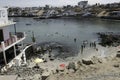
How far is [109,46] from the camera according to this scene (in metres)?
46.7

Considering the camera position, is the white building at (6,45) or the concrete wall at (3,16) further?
the concrete wall at (3,16)

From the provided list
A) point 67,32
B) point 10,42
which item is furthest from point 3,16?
point 67,32

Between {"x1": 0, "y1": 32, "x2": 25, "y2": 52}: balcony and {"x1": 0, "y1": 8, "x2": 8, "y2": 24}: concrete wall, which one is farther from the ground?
{"x1": 0, "y1": 8, "x2": 8, "y2": 24}: concrete wall

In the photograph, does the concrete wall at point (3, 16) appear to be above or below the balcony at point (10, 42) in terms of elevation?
above

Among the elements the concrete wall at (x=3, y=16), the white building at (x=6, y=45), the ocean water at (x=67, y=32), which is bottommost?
the ocean water at (x=67, y=32)

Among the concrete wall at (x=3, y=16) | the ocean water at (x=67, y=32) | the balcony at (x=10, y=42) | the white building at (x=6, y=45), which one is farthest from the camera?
the ocean water at (x=67, y=32)

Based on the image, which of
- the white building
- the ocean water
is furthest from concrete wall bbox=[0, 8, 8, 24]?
the ocean water

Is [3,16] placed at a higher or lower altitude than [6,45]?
higher

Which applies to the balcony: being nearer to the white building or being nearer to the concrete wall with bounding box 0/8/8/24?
the white building

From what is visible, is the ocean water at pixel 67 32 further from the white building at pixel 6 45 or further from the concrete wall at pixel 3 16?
the concrete wall at pixel 3 16

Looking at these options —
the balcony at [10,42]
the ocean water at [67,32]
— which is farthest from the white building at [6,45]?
the ocean water at [67,32]

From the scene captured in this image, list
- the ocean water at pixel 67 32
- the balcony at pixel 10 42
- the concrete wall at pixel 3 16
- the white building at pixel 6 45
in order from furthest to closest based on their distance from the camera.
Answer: the ocean water at pixel 67 32, the concrete wall at pixel 3 16, the white building at pixel 6 45, the balcony at pixel 10 42

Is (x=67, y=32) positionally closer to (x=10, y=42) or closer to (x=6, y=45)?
(x=10, y=42)

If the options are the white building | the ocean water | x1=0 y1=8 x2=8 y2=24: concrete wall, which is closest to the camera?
the white building
